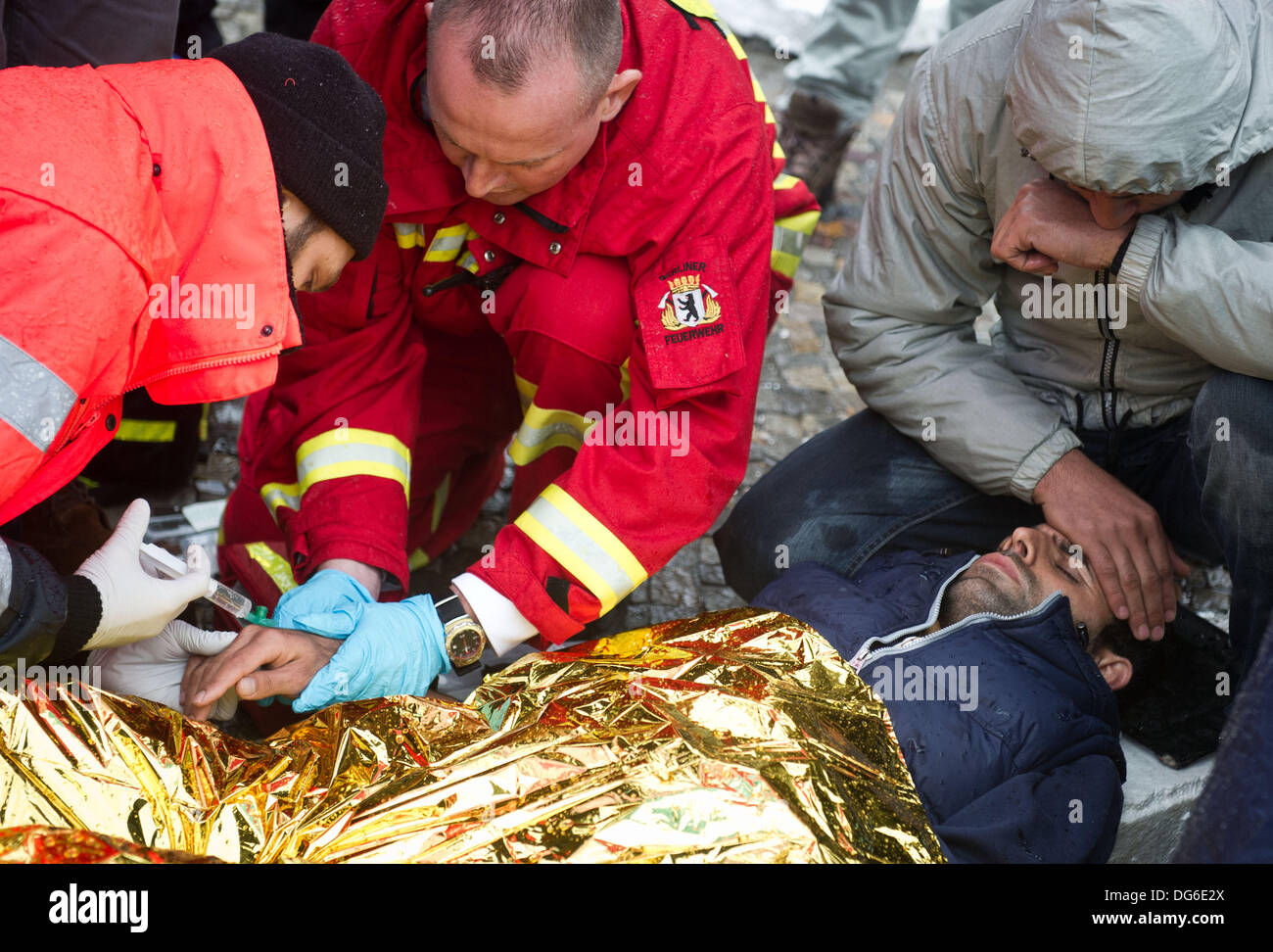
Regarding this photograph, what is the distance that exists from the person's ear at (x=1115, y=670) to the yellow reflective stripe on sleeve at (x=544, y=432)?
112cm

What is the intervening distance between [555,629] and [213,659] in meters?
0.59

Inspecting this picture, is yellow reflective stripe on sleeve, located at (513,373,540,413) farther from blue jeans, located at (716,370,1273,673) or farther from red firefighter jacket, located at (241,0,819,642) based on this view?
blue jeans, located at (716,370,1273,673)

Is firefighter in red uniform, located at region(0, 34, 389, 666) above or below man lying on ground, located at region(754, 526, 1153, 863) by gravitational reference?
above

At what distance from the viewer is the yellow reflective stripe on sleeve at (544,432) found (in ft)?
8.21

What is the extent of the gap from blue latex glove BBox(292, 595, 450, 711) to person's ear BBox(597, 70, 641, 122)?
0.93 meters

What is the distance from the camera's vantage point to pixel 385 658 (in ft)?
6.77

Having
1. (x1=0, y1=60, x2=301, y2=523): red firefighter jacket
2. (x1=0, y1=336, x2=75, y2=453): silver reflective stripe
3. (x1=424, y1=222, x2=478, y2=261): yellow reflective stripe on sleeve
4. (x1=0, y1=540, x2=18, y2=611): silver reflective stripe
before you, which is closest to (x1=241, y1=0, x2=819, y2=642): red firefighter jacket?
(x1=424, y1=222, x2=478, y2=261): yellow reflective stripe on sleeve

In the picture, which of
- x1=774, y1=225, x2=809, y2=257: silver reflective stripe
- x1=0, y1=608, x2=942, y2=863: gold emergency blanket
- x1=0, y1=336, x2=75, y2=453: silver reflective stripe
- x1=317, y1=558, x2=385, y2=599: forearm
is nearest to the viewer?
x1=0, y1=336, x2=75, y2=453: silver reflective stripe

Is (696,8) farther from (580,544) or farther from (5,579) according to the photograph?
(5,579)

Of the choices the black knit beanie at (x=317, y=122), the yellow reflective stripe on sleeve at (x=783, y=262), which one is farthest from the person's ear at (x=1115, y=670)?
the black knit beanie at (x=317, y=122)

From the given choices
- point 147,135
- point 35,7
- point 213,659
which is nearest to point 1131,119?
point 147,135

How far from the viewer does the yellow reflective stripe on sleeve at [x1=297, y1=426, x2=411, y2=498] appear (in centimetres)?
235

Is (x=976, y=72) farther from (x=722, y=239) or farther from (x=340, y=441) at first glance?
(x=340, y=441)

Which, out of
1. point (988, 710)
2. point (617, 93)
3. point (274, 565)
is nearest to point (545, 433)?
point (274, 565)
